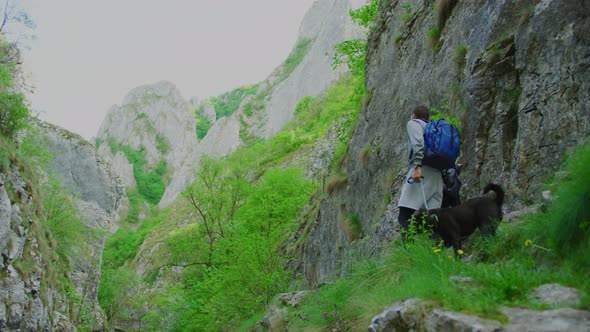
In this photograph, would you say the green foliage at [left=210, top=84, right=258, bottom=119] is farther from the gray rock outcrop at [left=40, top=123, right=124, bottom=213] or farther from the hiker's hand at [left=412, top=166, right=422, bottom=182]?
the hiker's hand at [left=412, top=166, right=422, bottom=182]

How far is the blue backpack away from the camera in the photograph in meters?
6.29

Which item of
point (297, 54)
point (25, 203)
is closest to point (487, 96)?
point (25, 203)

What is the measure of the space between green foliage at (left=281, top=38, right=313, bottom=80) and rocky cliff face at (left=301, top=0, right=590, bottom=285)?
78.5m

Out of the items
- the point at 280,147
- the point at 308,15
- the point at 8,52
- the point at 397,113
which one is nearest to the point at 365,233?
the point at 397,113

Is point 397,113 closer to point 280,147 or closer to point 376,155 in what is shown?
point 376,155

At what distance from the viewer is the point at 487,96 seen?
7.82 metres

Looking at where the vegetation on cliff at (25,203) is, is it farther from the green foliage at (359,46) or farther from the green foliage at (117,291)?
the green foliage at (359,46)

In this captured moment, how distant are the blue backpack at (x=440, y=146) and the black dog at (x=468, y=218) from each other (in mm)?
662

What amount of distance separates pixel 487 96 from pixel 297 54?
88.7m

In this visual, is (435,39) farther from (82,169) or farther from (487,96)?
(82,169)

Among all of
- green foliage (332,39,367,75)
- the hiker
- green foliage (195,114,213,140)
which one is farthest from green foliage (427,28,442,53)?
green foliage (195,114,213,140)

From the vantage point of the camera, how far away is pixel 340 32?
67938mm

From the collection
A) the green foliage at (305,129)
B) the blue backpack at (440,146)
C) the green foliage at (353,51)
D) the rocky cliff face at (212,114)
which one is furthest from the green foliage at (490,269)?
the rocky cliff face at (212,114)

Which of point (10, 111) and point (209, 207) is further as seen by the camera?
point (209, 207)
